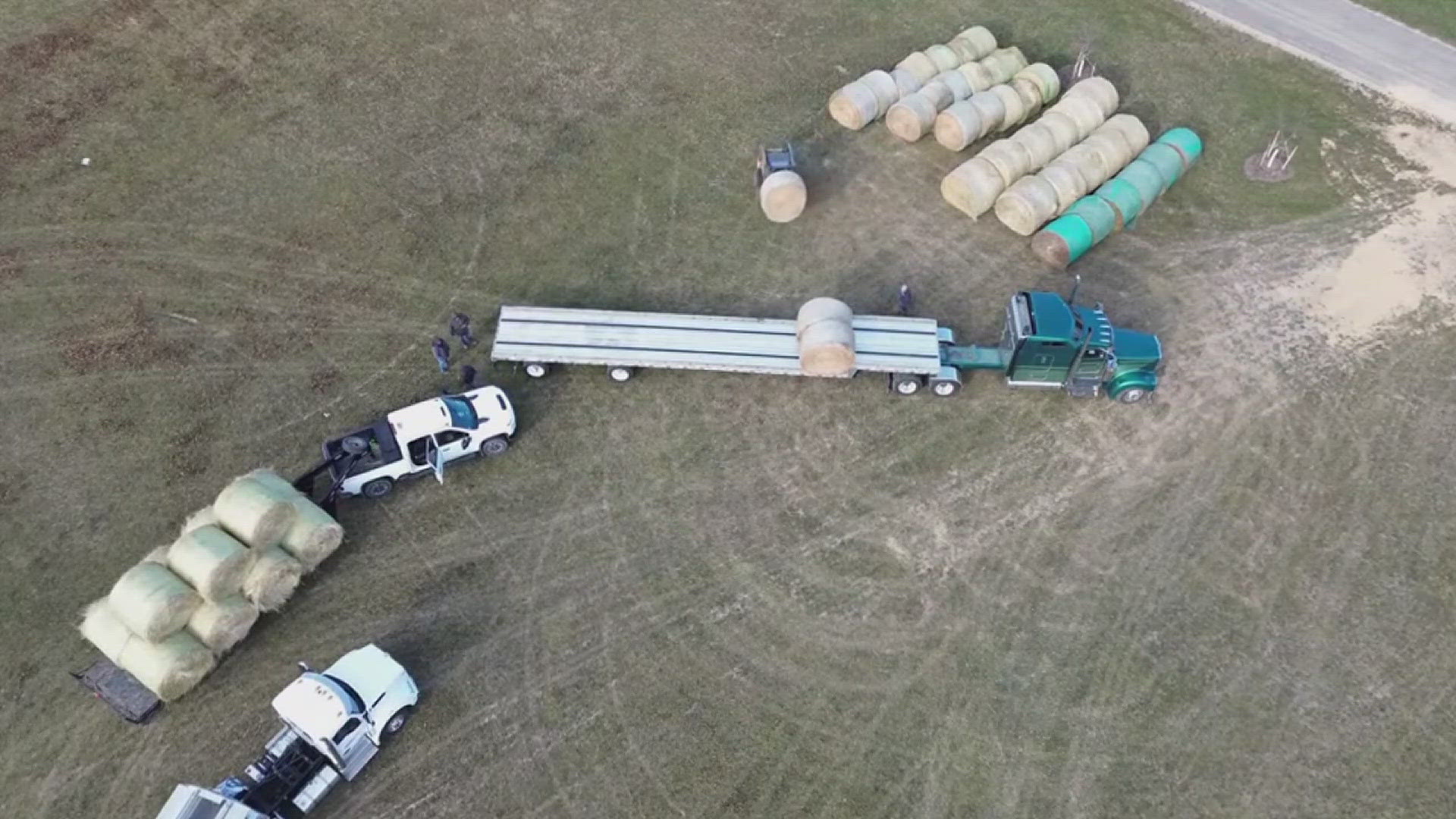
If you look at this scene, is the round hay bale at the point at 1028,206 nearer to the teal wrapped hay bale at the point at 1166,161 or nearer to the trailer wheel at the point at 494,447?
the teal wrapped hay bale at the point at 1166,161

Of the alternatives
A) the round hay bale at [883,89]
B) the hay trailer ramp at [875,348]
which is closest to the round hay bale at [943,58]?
the round hay bale at [883,89]

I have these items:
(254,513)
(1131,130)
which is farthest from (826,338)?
(1131,130)

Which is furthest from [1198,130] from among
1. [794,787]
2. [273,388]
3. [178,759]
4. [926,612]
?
[178,759]

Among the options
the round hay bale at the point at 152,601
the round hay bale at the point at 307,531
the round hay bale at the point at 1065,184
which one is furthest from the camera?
the round hay bale at the point at 1065,184

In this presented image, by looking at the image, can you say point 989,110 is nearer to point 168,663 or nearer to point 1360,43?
point 1360,43

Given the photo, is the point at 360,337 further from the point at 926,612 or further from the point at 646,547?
the point at 926,612

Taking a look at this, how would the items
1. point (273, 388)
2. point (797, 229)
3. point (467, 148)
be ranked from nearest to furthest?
point (273, 388)
point (797, 229)
point (467, 148)
